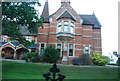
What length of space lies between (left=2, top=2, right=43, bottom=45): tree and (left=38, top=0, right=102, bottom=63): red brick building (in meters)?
8.08

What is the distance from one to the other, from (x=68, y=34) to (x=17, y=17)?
32.5ft

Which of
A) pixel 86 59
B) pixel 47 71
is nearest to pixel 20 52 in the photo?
pixel 86 59

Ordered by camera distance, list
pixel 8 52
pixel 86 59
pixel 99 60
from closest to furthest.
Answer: pixel 86 59
pixel 99 60
pixel 8 52

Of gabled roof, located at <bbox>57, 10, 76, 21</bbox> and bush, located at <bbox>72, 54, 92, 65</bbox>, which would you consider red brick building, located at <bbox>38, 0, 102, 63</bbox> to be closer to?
gabled roof, located at <bbox>57, 10, 76, 21</bbox>

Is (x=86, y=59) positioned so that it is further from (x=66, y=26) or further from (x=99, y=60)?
(x=66, y=26)

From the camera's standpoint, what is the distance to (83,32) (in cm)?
2417

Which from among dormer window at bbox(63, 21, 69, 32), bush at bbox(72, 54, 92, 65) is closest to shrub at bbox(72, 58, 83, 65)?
bush at bbox(72, 54, 92, 65)

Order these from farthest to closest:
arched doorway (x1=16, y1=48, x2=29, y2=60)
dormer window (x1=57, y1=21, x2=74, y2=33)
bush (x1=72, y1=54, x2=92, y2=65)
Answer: arched doorway (x1=16, y1=48, x2=29, y2=60)
dormer window (x1=57, y1=21, x2=74, y2=33)
bush (x1=72, y1=54, x2=92, y2=65)

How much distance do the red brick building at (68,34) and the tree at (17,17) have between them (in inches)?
318

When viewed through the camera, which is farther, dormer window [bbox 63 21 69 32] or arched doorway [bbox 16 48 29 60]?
arched doorway [bbox 16 48 29 60]

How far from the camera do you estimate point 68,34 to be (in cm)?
2195

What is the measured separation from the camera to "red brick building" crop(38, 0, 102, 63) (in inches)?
890

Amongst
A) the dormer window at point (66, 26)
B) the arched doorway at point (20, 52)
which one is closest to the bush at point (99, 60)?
the dormer window at point (66, 26)

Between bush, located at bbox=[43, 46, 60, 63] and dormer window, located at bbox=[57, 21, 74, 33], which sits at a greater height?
dormer window, located at bbox=[57, 21, 74, 33]
